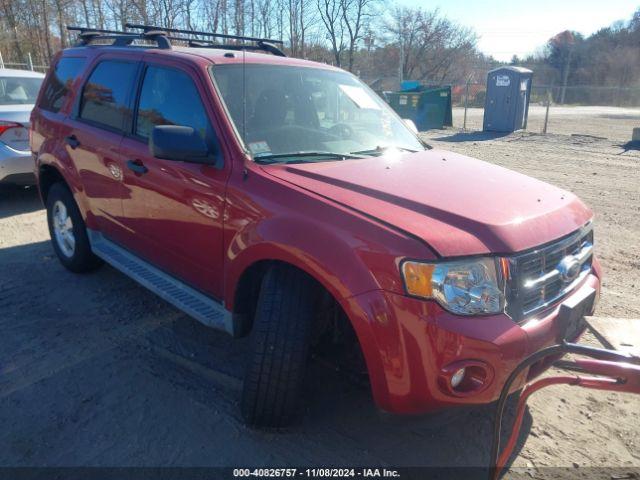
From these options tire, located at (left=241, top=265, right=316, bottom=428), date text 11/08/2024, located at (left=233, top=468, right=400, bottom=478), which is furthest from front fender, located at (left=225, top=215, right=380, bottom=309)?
date text 11/08/2024, located at (left=233, top=468, right=400, bottom=478)

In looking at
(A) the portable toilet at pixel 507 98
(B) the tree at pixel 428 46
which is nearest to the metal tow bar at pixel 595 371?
(A) the portable toilet at pixel 507 98

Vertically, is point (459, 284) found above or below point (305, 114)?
below

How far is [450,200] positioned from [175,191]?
5.54 feet

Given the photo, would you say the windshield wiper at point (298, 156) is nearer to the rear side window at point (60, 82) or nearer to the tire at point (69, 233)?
the tire at point (69, 233)

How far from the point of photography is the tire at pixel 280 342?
247 cm

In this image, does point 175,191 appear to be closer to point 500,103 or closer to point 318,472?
point 318,472

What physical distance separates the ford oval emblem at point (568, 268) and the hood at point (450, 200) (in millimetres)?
146

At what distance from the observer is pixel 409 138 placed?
3.85 m

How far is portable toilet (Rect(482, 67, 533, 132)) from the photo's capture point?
17.7m

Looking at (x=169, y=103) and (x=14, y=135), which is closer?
(x=169, y=103)

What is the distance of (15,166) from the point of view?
6.39m

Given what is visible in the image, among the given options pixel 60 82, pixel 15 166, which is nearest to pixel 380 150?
pixel 60 82

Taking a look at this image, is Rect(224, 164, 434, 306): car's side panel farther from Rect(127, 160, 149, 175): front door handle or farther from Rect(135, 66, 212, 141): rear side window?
Rect(127, 160, 149, 175): front door handle

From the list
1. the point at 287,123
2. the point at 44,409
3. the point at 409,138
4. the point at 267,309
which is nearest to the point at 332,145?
the point at 287,123
